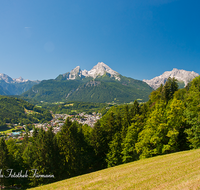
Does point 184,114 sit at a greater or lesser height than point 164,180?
greater

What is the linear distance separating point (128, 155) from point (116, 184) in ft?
60.9

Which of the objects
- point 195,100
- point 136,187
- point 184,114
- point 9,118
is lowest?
point 9,118

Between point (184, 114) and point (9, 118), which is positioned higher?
point (184, 114)

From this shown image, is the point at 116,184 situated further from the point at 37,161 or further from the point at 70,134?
the point at 37,161

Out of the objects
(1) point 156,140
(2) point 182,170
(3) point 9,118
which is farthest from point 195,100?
(3) point 9,118

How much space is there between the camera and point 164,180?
1125cm

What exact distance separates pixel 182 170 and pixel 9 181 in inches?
1283

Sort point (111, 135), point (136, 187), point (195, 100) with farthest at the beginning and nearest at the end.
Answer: point (111, 135)
point (195, 100)
point (136, 187)

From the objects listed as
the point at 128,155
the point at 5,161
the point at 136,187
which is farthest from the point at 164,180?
the point at 5,161

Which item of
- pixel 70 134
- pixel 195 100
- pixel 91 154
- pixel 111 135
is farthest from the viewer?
pixel 111 135

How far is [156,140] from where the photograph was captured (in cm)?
2366

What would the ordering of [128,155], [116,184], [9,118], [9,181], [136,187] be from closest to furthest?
[136,187] → [116,184] → [9,181] → [128,155] → [9,118]

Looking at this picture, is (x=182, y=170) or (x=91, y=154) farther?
(x=91, y=154)

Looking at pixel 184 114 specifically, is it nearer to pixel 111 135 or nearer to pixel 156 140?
pixel 156 140
